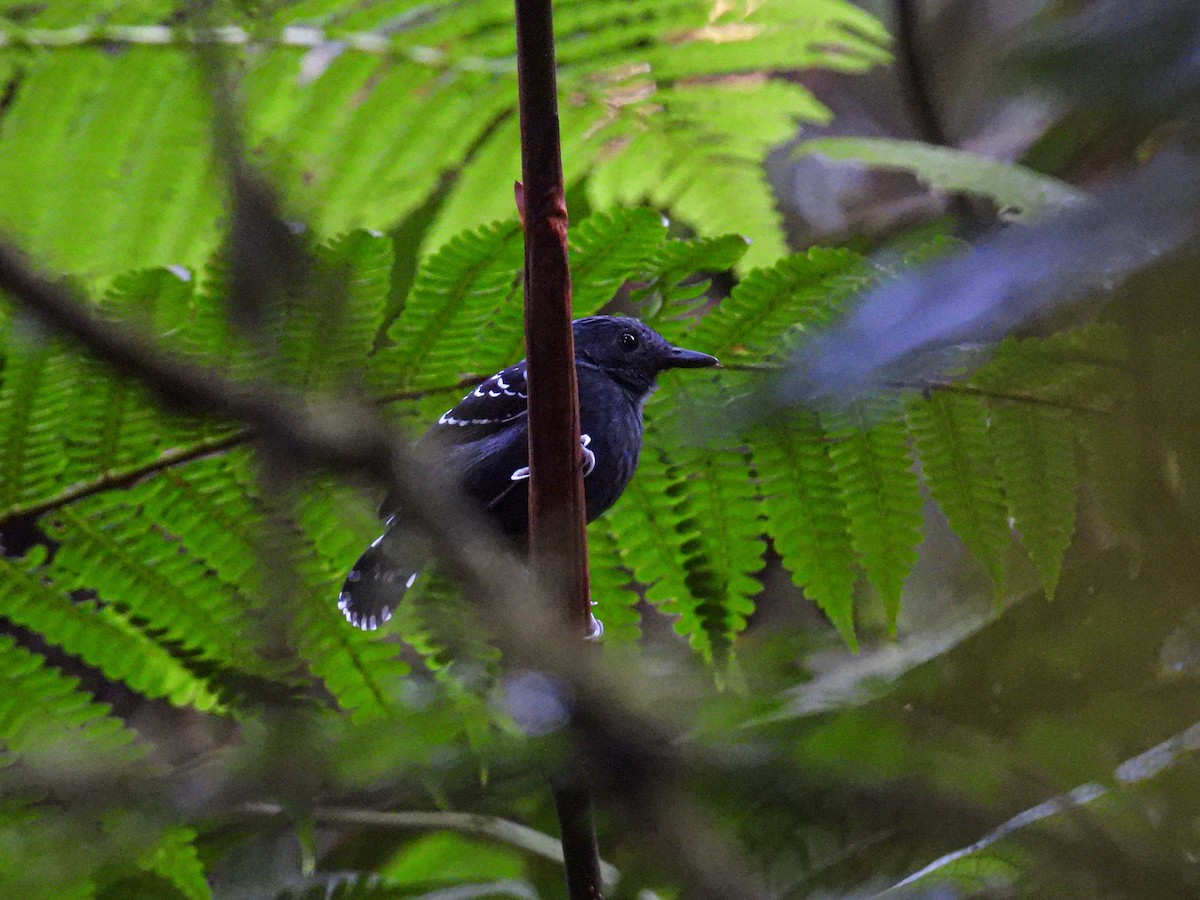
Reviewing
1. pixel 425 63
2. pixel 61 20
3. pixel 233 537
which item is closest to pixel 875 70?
pixel 425 63

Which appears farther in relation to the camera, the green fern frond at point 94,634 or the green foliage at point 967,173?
the green foliage at point 967,173

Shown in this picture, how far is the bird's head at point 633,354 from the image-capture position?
70.1 inches

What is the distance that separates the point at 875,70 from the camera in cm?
437

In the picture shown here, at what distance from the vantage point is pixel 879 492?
1601 mm

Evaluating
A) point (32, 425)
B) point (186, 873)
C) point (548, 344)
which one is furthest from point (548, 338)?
point (32, 425)

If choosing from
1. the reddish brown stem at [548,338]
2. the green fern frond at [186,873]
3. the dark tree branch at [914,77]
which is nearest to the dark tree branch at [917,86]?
the dark tree branch at [914,77]

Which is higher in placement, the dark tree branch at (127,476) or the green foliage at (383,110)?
the green foliage at (383,110)

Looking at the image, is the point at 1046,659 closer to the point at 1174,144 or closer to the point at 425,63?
the point at 1174,144

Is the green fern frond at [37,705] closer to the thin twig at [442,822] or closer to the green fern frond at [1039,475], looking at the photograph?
the thin twig at [442,822]

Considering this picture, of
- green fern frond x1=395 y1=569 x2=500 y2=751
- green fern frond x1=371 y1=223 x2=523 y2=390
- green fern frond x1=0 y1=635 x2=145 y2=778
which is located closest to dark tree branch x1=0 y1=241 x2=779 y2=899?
green fern frond x1=395 y1=569 x2=500 y2=751

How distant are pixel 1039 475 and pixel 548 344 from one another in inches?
36.9

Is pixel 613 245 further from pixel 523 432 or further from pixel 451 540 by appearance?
pixel 451 540

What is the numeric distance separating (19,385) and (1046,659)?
156 centimetres

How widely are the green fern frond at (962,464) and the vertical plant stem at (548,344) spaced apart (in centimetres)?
84
